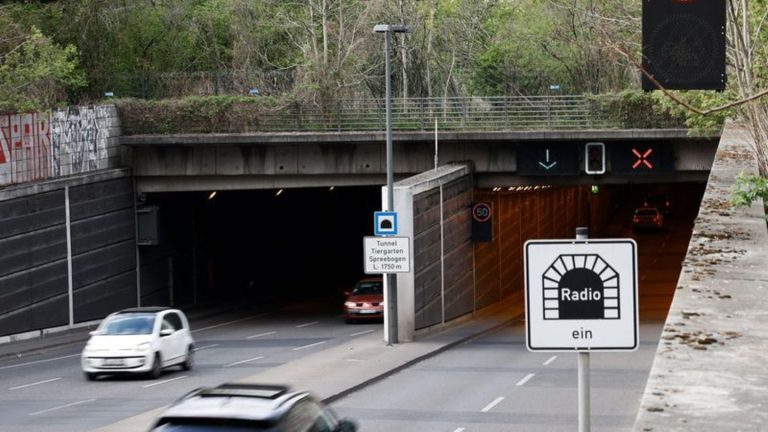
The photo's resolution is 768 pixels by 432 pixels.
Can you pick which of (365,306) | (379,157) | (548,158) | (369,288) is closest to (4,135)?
(379,157)

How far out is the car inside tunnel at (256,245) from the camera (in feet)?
163

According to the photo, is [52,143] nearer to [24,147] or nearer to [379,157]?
[24,147]

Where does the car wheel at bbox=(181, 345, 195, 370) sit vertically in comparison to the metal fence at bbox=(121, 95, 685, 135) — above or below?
below

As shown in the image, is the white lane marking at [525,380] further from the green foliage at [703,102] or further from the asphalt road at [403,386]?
the green foliage at [703,102]

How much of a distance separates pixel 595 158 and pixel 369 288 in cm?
927

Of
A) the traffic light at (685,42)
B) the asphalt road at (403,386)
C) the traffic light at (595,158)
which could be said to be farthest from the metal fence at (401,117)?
the traffic light at (685,42)

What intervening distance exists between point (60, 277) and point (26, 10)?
1915 cm

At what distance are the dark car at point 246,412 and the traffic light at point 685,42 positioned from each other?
529cm

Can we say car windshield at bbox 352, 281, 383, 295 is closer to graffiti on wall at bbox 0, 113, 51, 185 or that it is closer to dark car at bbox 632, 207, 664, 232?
graffiti on wall at bbox 0, 113, 51, 185

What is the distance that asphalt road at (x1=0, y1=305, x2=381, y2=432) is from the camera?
23.2m

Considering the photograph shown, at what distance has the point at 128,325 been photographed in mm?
29125

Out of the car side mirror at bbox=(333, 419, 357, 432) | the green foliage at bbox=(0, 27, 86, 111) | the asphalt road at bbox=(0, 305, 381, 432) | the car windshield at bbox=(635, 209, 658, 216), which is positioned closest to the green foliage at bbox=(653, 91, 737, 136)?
the asphalt road at bbox=(0, 305, 381, 432)

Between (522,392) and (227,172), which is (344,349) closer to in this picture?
(522,392)

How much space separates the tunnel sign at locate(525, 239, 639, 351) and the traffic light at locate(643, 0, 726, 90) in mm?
7378
